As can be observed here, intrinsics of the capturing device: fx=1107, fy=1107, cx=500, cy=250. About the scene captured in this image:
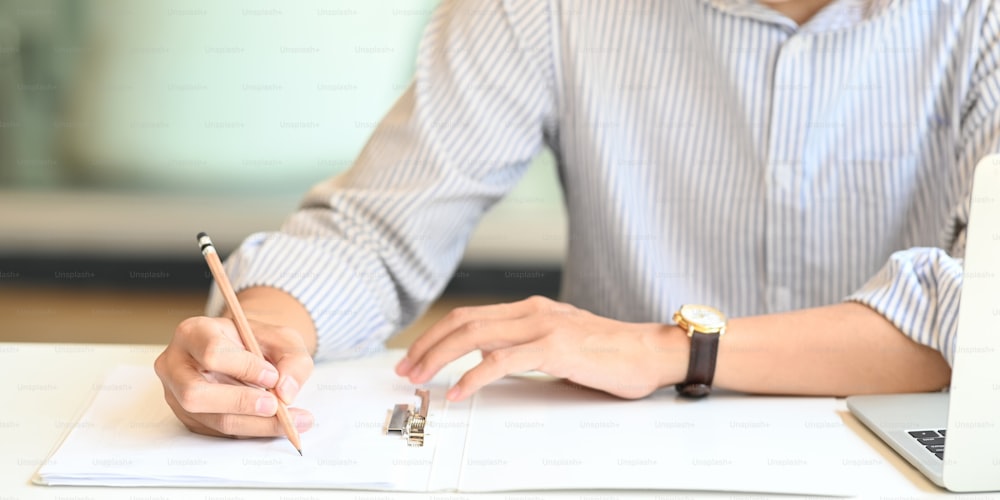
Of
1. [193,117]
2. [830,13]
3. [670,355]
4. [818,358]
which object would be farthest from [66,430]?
[193,117]

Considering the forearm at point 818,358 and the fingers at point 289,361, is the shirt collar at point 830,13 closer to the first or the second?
the forearm at point 818,358

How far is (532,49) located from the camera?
155 centimetres

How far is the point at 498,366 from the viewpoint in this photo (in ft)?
3.73

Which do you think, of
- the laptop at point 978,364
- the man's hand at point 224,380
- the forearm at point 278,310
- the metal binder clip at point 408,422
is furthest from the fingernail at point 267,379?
the laptop at point 978,364

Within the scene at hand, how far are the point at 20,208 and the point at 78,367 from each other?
3.02m

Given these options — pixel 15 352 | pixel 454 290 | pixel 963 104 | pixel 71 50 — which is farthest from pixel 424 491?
pixel 71 50

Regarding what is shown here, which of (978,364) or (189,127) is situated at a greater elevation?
(978,364)

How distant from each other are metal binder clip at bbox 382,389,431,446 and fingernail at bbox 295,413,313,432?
71 mm

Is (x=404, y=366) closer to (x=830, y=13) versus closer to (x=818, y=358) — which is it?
(x=818, y=358)

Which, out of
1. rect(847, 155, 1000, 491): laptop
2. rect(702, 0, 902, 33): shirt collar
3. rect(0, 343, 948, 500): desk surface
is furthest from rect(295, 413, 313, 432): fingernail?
rect(702, 0, 902, 33): shirt collar

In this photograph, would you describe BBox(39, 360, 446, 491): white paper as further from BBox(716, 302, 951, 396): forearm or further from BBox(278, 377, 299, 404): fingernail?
BBox(716, 302, 951, 396): forearm

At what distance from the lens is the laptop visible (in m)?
0.88

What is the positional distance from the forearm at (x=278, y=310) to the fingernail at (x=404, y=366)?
121 millimetres

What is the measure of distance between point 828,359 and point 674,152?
47 centimetres
